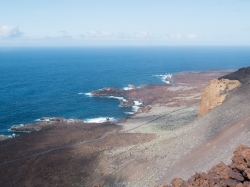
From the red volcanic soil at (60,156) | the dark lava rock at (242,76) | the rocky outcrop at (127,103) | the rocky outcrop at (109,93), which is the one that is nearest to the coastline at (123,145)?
the red volcanic soil at (60,156)

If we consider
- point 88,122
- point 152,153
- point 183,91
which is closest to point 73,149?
point 152,153

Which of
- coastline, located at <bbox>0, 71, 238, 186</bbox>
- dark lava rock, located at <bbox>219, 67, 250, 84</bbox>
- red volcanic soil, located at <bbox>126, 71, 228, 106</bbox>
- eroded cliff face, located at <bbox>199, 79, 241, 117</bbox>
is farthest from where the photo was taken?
red volcanic soil, located at <bbox>126, 71, 228, 106</bbox>

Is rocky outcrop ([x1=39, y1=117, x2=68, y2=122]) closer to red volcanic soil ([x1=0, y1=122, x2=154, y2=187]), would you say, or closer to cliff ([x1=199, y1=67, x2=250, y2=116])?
red volcanic soil ([x1=0, y1=122, x2=154, y2=187])

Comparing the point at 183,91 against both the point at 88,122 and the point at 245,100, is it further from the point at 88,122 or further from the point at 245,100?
the point at 245,100

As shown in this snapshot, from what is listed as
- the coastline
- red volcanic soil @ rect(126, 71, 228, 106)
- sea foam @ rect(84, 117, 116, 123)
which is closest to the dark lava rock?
the coastline

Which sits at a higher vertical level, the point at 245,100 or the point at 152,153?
the point at 245,100

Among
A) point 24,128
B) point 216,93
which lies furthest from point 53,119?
point 216,93
